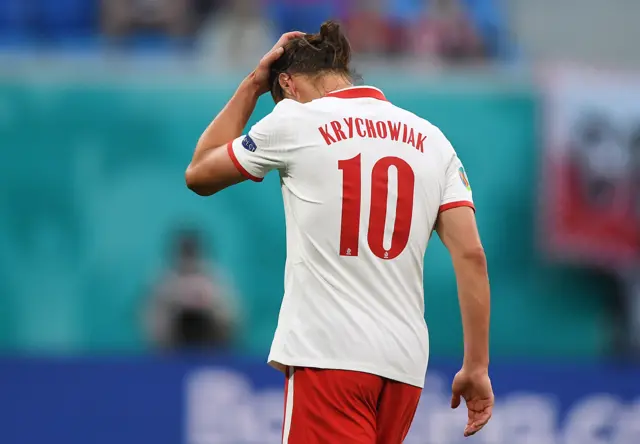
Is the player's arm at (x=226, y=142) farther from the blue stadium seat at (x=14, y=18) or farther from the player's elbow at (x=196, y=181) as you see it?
the blue stadium seat at (x=14, y=18)

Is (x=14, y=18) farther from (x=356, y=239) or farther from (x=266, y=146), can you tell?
(x=356, y=239)

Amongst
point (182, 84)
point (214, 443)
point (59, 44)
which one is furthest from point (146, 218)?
point (214, 443)

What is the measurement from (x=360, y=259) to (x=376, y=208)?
157 mm

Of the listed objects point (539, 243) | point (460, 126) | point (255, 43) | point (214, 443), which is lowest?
point (214, 443)

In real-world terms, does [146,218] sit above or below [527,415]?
above

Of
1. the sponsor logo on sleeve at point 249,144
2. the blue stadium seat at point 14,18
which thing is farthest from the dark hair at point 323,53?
the blue stadium seat at point 14,18

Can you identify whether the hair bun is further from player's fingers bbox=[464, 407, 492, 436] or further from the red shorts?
player's fingers bbox=[464, 407, 492, 436]

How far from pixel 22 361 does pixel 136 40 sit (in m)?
3.35

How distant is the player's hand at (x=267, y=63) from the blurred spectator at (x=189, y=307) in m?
4.48

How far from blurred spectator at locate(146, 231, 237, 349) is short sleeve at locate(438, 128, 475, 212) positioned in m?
4.69

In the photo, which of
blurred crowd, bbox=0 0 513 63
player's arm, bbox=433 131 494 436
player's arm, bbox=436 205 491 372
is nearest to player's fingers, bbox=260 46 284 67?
player's arm, bbox=433 131 494 436

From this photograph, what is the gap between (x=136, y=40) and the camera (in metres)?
9.48

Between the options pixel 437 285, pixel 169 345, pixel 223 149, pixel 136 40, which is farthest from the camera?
pixel 136 40

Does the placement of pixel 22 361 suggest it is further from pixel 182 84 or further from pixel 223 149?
pixel 223 149
